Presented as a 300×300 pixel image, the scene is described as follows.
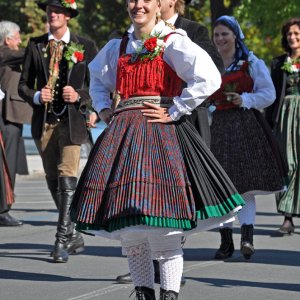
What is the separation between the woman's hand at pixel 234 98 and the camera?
910 centimetres

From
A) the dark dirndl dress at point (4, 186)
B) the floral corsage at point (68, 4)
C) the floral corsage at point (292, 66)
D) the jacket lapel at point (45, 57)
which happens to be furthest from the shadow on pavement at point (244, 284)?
the dark dirndl dress at point (4, 186)

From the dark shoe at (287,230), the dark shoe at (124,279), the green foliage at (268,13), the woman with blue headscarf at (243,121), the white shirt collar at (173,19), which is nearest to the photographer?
the white shirt collar at (173,19)

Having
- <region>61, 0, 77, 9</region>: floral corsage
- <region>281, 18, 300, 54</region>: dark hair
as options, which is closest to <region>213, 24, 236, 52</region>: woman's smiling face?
<region>61, 0, 77, 9</region>: floral corsage

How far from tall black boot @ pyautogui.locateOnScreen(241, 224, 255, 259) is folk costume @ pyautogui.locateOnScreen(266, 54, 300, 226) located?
2309 millimetres

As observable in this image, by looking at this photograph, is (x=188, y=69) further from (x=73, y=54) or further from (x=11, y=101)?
(x=11, y=101)

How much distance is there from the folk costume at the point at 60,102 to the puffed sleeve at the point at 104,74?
2.34 metres

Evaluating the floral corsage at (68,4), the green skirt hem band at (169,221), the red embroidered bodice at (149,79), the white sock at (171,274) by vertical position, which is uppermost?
the floral corsage at (68,4)

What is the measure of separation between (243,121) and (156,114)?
10.4 ft

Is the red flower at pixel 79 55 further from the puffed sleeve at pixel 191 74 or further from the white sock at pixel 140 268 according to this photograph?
the white sock at pixel 140 268

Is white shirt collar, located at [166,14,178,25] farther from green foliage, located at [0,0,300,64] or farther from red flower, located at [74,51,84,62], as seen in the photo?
green foliage, located at [0,0,300,64]

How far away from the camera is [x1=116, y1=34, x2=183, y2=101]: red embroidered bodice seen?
6336 millimetres

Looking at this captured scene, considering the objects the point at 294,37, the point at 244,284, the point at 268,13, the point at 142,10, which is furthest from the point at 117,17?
Result: the point at 142,10

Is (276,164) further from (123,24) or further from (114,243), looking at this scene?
(123,24)

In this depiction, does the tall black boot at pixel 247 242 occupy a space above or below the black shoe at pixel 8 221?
above
